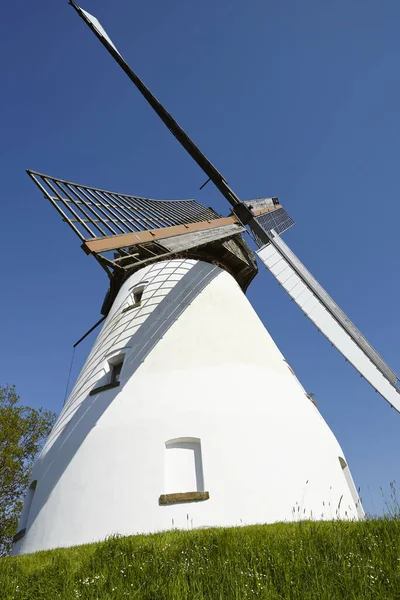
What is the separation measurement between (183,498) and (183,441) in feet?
2.99

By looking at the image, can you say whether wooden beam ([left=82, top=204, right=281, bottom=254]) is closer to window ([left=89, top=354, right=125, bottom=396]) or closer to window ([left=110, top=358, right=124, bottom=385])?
window ([left=89, top=354, right=125, bottom=396])

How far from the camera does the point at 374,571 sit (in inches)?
112

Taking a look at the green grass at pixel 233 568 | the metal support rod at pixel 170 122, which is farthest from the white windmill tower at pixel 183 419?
the metal support rod at pixel 170 122

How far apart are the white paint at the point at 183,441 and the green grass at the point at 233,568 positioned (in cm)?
141

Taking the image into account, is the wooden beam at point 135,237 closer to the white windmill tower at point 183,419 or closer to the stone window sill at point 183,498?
the white windmill tower at point 183,419

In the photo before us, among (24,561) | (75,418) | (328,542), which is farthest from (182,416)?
(328,542)

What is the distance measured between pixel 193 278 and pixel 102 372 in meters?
3.42

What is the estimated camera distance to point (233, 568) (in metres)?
3.21

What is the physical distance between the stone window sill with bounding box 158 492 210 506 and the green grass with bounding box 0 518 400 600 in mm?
1306

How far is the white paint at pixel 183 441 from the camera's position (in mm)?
5742

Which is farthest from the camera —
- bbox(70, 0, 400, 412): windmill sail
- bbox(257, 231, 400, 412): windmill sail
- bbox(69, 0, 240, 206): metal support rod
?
bbox(69, 0, 240, 206): metal support rod

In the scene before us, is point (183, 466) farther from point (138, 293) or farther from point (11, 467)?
point (11, 467)

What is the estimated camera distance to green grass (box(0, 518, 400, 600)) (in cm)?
276

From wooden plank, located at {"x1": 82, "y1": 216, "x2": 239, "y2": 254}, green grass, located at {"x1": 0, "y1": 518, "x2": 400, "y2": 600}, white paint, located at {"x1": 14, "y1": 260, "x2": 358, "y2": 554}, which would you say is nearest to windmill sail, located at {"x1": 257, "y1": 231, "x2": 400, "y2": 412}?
white paint, located at {"x1": 14, "y1": 260, "x2": 358, "y2": 554}
